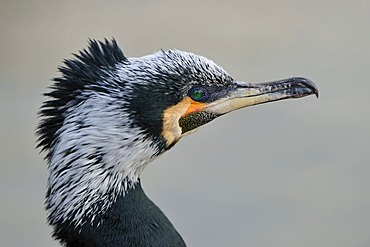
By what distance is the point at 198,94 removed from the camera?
1476mm

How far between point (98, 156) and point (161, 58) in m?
0.23

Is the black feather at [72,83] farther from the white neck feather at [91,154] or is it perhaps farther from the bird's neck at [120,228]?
the bird's neck at [120,228]

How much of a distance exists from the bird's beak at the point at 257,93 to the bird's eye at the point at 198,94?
0.8 inches

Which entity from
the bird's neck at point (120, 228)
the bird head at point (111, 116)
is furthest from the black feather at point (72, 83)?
the bird's neck at point (120, 228)

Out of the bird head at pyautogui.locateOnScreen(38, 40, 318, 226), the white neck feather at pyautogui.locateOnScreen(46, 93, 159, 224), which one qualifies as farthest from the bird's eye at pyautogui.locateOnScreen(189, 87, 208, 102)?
the white neck feather at pyautogui.locateOnScreen(46, 93, 159, 224)

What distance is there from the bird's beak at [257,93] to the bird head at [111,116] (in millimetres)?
11

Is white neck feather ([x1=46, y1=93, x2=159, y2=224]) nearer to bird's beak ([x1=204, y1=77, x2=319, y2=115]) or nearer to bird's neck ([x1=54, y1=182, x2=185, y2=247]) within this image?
bird's neck ([x1=54, y1=182, x2=185, y2=247])

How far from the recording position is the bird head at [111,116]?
4.57 ft

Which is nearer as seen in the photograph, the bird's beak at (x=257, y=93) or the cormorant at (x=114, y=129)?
the cormorant at (x=114, y=129)

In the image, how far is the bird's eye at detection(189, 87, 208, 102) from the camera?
1468mm

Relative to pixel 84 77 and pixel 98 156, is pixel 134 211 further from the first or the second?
pixel 84 77

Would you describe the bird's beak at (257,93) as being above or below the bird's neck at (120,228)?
above

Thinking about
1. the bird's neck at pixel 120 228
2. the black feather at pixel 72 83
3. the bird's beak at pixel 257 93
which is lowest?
the bird's neck at pixel 120 228

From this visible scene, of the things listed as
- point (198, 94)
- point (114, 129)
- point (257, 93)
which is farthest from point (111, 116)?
point (257, 93)
